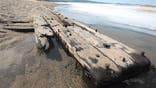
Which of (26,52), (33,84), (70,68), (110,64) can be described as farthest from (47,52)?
(110,64)

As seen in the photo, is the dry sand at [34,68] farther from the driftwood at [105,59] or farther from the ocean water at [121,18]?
the ocean water at [121,18]

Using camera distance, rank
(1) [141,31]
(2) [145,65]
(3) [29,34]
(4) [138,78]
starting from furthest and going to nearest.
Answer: (1) [141,31]
(3) [29,34]
(4) [138,78]
(2) [145,65]

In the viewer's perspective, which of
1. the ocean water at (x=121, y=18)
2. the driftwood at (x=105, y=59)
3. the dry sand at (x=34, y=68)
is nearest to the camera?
the driftwood at (x=105, y=59)

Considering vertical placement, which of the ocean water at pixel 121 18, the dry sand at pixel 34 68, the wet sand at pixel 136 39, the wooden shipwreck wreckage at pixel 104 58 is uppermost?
the wooden shipwreck wreckage at pixel 104 58

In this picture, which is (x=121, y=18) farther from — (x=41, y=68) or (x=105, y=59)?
(x=105, y=59)

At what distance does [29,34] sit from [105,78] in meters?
6.21

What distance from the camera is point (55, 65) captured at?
6367mm

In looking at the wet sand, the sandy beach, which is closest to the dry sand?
the sandy beach

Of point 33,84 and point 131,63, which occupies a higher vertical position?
point 131,63

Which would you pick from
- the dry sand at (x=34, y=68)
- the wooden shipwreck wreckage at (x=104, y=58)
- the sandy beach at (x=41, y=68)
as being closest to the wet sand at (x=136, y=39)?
the sandy beach at (x=41, y=68)

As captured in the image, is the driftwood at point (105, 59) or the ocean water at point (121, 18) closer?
the driftwood at point (105, 59)

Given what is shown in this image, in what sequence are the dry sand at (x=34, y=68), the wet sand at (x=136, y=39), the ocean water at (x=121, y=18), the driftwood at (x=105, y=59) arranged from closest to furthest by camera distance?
the driftwood at (x=105, y=59)
the dry sand at (x=34, y=68)
the wet sand at (x=136, y=39)
the ocean water at (x=121, y=18)

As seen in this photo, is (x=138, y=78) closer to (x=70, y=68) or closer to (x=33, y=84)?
(x=70, y=68)

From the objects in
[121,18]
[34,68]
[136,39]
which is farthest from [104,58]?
[121,18]
